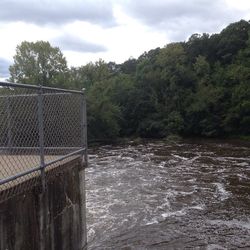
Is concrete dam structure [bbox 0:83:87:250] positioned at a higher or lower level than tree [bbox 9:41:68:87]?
lower

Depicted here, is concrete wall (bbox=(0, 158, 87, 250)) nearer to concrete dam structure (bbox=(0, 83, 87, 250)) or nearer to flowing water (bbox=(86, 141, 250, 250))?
concrete dam structure (bbox=(0, 83, 87, 250))

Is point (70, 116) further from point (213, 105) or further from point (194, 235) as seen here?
point (213, 105)

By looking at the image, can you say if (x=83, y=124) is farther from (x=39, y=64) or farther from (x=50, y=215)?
(x=39, y=64)

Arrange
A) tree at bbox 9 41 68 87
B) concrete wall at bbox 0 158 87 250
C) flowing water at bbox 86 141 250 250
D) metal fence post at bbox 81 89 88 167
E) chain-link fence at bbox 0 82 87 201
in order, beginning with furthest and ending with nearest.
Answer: tree at bbox 9 41 68 87, flowing water at bbox 86 141 250 250, metal fence post at bbox 81 89 88 167, chain-link fence at bbox 0 82 87 201, concrete wall at bbox 0 158 87 250

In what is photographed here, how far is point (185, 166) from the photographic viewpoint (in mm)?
25188

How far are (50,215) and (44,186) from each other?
496 mm

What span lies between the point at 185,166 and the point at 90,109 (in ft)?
80.0

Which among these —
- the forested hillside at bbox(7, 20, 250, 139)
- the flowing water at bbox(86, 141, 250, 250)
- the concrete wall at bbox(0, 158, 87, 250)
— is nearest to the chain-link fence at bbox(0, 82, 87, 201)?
the concrete wall at bbox(0, 158, 87, 250)

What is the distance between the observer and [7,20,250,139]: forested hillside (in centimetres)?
4853

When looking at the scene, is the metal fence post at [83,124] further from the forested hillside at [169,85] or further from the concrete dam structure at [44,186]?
the forested hillside at [169,85]

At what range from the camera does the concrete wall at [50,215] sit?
15.5 feet

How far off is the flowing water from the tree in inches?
910

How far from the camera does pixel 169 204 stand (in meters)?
16.2

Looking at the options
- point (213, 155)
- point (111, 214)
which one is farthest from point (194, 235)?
point (213, 155)
